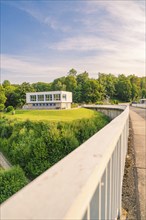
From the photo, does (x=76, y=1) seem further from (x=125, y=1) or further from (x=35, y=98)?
(x=35, y=98)

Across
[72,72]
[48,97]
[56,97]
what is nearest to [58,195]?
[56,97]

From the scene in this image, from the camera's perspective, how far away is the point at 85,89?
78125mm

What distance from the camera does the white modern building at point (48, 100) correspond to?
60.1 metres

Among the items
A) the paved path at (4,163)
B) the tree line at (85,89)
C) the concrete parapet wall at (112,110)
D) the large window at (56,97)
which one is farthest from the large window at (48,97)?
the paved path at (4,163)

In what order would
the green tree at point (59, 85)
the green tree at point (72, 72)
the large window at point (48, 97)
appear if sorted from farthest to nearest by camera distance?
the green tree at point (72, 72)
the green tree at point (59, 85)
the large window at point (48, 97)

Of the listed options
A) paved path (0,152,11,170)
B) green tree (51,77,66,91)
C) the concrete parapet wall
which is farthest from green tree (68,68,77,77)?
paved path (0,152,11,170)

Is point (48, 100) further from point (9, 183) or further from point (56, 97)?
point (9, 183)

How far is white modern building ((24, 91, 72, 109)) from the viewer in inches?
2365

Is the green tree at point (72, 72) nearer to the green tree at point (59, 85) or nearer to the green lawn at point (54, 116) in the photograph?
the green tree at point (59, 85)

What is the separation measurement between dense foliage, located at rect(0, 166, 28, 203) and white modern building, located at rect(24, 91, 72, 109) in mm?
38604

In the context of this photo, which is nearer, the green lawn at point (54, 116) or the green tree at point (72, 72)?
the green lawn at point (54, 116)

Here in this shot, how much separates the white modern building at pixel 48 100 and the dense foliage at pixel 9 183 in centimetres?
3860

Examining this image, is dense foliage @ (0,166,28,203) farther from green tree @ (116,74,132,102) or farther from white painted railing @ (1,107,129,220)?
green tree @ (116,74,132,102)

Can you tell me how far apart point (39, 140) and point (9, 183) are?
12308 millimetres
